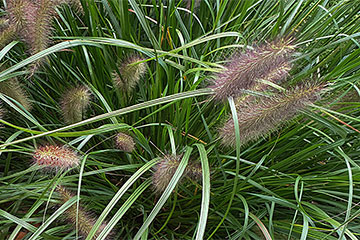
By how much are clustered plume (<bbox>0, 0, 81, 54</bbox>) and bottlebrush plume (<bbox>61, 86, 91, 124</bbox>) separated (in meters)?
0.19

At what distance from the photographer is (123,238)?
1.40 m

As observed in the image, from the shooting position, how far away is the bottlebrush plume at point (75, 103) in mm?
1221

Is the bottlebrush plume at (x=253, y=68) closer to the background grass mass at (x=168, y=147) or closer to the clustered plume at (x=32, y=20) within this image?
the background grass mass at (x=168, y=147)

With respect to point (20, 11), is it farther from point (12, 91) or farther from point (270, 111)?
point (270, 111)

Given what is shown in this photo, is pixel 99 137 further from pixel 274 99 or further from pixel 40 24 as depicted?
pixel 274 99

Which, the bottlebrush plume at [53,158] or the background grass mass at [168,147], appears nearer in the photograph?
the bottlebrush plume at [53,158]

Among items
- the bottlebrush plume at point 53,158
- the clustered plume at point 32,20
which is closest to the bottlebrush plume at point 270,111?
the bottlebrush plume at point 53,158

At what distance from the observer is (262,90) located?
1074 millimetres

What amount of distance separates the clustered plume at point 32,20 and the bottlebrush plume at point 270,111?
69cm

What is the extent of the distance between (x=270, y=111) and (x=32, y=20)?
826 millimetres

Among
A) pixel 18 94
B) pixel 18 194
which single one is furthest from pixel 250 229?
pixel 18 94

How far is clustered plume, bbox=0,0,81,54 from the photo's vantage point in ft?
3.68

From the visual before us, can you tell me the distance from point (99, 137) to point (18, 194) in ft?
1.29

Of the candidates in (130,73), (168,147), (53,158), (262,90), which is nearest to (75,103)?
(130,73)
